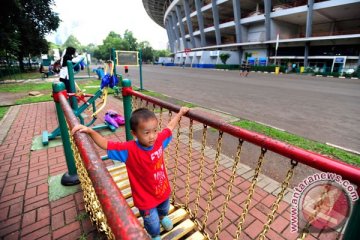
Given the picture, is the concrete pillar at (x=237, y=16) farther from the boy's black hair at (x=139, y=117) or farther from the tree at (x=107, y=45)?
the tree at (x=107, y=45)

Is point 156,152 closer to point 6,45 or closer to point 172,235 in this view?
point 172,235

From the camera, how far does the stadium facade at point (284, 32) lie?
29172mm

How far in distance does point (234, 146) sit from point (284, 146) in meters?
3.62

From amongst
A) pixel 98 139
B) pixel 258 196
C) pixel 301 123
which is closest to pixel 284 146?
pixel 98 139

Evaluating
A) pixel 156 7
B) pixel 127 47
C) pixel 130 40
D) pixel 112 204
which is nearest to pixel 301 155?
pixel 112 204

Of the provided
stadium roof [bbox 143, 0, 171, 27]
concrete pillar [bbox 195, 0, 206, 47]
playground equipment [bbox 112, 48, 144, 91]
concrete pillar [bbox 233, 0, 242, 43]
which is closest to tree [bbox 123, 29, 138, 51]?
stadium roof [bbox 143, 0, 171, 27]

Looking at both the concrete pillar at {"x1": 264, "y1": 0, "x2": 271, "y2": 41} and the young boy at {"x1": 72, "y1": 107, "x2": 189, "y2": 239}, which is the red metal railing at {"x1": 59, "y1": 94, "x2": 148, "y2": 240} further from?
the concrete pillar at {"x1": 264, "y1": 0, "x2": 271, "y2": 41}

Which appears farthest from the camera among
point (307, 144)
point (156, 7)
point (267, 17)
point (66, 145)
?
point (156, 7)

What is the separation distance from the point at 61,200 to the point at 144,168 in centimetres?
187

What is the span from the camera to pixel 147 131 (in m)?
1.62

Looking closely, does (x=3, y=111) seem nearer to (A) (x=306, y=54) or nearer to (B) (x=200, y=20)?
(A) (x=306, y=54)

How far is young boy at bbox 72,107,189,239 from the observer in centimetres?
162

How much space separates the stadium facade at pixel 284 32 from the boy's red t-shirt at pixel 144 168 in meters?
34.8

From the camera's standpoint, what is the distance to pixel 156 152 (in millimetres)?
1802
